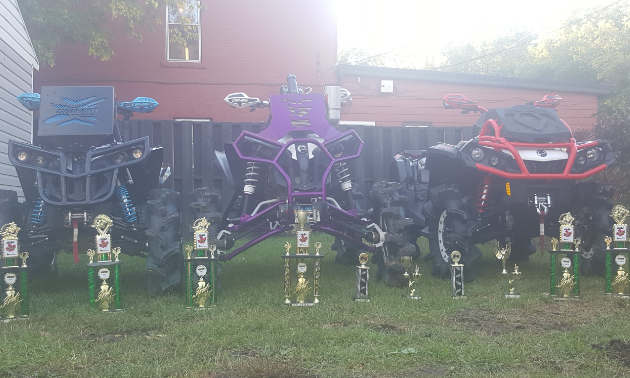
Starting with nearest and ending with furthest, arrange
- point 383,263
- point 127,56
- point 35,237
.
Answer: point 35,237 → point 383,263 → point 127,56

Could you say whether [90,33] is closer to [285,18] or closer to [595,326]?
[285,18]

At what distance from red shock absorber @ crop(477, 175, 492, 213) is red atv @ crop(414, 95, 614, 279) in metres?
0.01

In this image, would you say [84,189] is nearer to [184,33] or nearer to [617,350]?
[617,350]

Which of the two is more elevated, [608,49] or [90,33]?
[608,49]

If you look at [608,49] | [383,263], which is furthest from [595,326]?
[608,49]

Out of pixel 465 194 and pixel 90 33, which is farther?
pixel 90 33

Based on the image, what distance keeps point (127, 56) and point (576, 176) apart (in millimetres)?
14372

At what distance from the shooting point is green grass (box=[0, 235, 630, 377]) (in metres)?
3.62

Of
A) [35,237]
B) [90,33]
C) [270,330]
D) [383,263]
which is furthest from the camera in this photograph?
[90,33]

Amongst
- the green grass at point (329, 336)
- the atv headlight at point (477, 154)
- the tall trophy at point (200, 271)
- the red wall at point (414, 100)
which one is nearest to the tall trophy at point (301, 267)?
the green grass at point (329, 336)

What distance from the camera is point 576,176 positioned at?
245 inches

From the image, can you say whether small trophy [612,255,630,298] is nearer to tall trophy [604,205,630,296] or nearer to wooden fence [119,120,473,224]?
tall trophy [604,205,630,296]

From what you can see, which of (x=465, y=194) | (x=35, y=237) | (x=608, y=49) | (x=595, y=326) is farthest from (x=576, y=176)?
(x=608, y=49)

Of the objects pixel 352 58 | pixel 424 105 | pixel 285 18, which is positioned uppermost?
pixel 352 58
